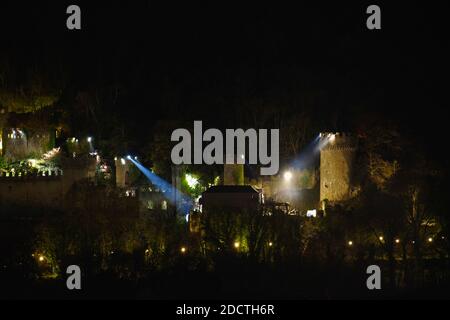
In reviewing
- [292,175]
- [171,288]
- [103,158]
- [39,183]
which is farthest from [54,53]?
[171,288]

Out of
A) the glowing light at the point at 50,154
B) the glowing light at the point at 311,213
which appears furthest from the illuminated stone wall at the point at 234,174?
the glowing light at the point at 50,154

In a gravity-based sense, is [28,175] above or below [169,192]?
above

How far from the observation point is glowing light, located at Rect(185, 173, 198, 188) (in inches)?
1602

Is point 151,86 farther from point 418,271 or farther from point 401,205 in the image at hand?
point 418,271

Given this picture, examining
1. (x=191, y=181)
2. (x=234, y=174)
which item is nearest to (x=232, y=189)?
(x=234, y=174)

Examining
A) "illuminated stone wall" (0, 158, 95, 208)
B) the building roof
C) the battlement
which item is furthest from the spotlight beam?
the battlement

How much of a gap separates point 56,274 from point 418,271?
14.3m

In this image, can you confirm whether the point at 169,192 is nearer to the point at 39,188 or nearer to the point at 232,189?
the point at 232,189

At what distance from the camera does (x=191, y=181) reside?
40.9 metres

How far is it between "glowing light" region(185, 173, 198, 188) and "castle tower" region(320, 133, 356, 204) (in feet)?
22.0

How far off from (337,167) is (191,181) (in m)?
7.73

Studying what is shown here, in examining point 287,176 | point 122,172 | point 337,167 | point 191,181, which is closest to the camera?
point 337,167
